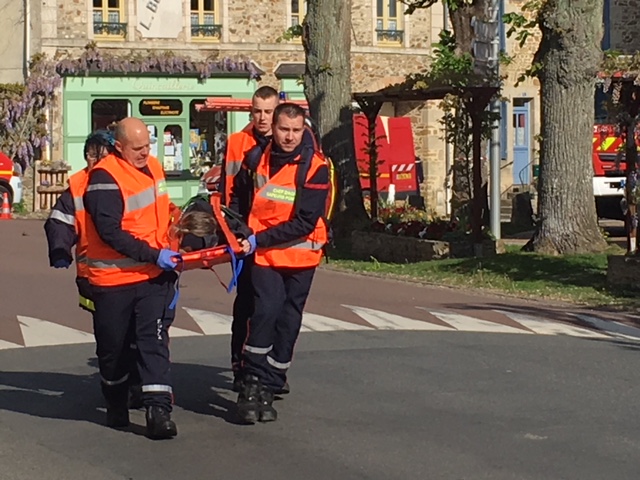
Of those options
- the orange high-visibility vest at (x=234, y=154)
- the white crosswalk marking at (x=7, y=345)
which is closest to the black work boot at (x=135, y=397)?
the orange high-visibility vest at (x=234, y=154)

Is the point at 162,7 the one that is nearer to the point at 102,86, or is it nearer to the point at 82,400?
the point at 102,86

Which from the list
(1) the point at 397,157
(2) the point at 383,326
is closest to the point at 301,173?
(2) the point at 383,326

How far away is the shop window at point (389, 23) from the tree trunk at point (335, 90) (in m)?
15.6

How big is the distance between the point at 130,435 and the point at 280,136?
187 cm

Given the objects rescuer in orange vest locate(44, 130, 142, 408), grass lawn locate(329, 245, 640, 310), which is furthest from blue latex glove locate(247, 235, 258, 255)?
grass lawn locate(329, 245, 640, 310)

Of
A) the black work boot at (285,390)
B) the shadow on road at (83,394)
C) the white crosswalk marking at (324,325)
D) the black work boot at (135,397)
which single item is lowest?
the white crosswalk marking at (324,325)

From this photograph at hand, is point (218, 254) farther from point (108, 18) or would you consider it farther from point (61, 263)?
point (108, 18)

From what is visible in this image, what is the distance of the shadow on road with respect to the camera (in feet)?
26.5

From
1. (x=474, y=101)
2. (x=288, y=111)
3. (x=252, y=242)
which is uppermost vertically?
(x=474, y=101)

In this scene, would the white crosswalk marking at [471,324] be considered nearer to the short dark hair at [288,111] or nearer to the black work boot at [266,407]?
the black work boot at [266,407]

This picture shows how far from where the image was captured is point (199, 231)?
7.46 meters

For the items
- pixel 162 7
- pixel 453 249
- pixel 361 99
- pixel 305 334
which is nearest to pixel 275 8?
pixel 162 7

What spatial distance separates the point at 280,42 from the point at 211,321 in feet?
72.0

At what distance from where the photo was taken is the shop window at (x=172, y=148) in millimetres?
34125
